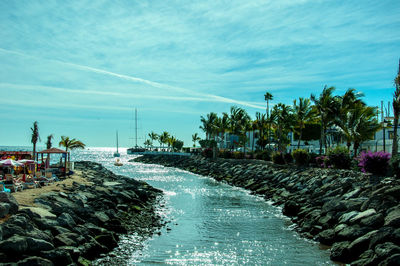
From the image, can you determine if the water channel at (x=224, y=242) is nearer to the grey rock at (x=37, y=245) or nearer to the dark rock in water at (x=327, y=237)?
the dark rock in water at (x=327, y=237)

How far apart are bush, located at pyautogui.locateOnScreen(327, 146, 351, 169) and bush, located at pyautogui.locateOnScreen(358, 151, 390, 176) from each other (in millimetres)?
5324

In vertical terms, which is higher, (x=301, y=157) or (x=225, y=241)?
(x=301, y=157)

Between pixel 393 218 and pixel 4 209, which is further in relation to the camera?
pixel 393 218

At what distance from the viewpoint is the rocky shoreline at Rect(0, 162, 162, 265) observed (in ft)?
37.3

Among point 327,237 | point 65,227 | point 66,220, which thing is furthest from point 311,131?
point 65,227

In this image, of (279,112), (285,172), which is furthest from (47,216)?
(279,112)

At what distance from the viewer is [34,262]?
1080 centimetres

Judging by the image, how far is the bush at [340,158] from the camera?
30.5m

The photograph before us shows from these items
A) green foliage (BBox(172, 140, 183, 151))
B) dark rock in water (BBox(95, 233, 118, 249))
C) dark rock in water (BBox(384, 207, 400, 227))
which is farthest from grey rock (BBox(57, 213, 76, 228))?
green foliage (BBox(172, 140, 183, 151))

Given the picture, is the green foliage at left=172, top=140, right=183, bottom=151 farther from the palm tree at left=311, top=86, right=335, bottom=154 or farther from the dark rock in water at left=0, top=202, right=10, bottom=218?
the dark rock in water at left=0, top=202, right=10, bottom=218

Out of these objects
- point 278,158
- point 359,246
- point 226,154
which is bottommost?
point 359,246

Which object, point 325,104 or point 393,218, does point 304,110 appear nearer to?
point 325,104

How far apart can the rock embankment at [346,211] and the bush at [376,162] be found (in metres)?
0.73

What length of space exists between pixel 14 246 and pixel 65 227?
12.8 ft
